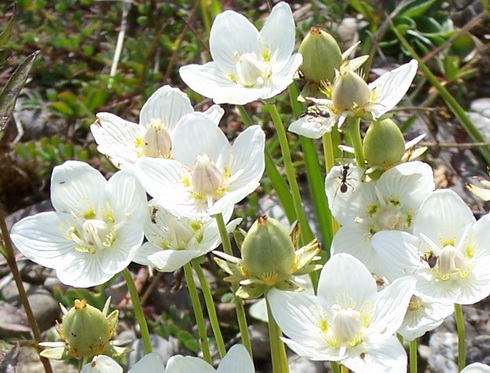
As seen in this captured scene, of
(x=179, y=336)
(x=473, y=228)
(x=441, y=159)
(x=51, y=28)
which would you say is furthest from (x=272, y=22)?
(x=51, y=28)

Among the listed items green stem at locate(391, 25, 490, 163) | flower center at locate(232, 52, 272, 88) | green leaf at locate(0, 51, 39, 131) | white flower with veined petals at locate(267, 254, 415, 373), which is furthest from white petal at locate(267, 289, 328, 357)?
green stem at locate(391, 25, 490, 163)

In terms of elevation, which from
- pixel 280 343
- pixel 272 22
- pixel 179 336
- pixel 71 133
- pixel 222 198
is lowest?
pixel 179 336

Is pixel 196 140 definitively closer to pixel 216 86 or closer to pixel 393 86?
pixel 216 86

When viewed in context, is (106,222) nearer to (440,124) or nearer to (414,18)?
(440,124)

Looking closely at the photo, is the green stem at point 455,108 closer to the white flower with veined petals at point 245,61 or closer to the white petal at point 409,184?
the white flower with veined petals at point 245,61

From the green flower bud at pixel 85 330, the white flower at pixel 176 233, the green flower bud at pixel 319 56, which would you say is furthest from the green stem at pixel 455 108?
the green flower bud at pixel 85 330

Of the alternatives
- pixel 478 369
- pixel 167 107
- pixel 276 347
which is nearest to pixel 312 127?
pixel 167 107

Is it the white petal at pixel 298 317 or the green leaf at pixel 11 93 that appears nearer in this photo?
the white petal at pixel 298 317
